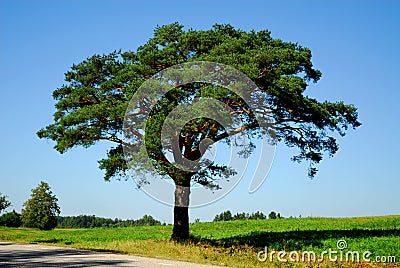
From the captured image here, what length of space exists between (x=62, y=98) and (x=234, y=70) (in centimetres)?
1085

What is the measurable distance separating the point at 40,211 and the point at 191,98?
192ft

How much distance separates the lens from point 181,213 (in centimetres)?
2438

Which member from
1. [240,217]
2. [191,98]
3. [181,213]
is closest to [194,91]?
[191,98]

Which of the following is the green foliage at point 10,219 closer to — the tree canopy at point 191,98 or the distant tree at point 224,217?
the distant tree at point 224,217

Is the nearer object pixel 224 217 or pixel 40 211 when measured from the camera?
pixel 40 211

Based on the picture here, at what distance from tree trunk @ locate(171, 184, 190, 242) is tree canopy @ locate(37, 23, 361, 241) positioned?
0.08 meters

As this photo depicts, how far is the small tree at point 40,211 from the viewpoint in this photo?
7194 centimetres

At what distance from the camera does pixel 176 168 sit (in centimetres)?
2141

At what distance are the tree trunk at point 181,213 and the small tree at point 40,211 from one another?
53.1 m

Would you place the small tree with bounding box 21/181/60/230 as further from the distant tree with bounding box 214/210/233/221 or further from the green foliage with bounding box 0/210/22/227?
the distant tree with bounding box 214/210/233/221

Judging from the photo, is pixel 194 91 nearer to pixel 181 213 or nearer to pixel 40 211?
pixel 181 213

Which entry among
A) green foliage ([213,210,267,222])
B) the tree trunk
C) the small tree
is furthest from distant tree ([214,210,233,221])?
the tree trunk

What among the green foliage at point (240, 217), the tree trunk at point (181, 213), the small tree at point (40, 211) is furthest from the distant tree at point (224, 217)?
the tree trunk at point (181, 213)

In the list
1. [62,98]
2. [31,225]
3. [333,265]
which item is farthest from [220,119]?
[31,225]
